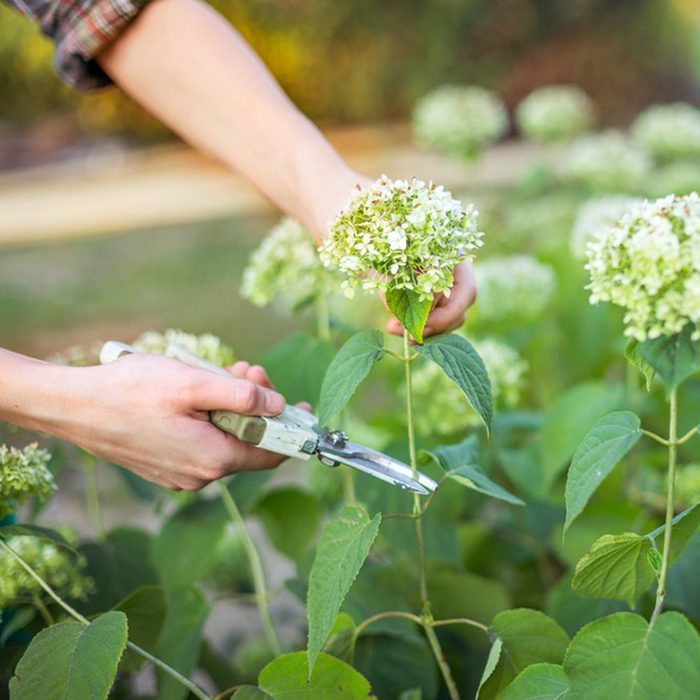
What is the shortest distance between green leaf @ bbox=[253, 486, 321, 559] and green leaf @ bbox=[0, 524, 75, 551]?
0.48m

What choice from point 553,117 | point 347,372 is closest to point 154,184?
point 553,117

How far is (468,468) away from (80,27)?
2.61ft

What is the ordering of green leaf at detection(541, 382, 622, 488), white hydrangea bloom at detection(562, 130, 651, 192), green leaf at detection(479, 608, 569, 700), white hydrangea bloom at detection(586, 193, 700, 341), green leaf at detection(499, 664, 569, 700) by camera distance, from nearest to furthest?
white hydrangea bloom at detection(586, 193, 700, 341)
green leaf at detection(499, 664, 569, 700)
green leaf at detection(479, 608, 569, 700)
green leaf at detection(541, 382, 622, 488)
white hydrangea bloom at detection(562, 130, 651, 192)

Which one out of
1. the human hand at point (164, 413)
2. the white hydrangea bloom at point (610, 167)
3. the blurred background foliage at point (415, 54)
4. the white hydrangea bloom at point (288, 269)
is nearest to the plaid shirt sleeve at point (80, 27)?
the white hydrangea bloom at point (288, 269)

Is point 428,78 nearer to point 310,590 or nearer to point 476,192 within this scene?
point 476,192

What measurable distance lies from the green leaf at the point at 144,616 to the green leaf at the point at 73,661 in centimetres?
16

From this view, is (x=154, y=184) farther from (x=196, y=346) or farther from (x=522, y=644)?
(x=522, y=644)

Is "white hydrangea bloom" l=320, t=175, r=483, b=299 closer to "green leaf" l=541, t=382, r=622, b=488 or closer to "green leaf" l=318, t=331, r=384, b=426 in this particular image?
"green leaf" l=318, t=331, r=384, b=426

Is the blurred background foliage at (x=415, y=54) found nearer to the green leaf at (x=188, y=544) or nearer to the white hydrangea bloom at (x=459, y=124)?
the white hydrangea bloom at (x=459, y=124)

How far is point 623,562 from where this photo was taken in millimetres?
909

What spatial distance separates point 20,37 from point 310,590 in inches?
222

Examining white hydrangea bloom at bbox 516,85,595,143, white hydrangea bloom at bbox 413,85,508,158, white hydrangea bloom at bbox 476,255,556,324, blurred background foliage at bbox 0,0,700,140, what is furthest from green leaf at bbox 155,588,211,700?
blurred background foliage at bbox 0,0,700,140

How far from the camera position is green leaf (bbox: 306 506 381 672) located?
2.82ft

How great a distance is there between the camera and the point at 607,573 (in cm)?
92
